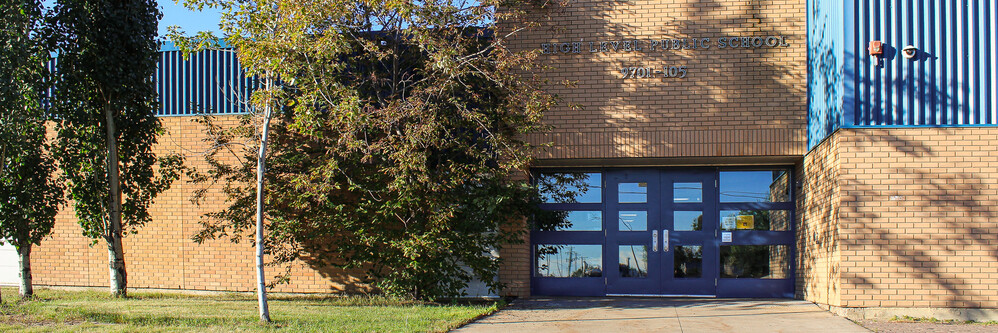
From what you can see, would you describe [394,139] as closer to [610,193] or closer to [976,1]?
[610,193]

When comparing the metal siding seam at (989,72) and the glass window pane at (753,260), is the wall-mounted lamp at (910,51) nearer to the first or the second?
the metal siding seam at (989,72)

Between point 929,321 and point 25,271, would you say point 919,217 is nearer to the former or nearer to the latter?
point 929,321

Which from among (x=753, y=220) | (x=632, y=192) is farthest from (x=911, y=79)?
(x=632, y=192)

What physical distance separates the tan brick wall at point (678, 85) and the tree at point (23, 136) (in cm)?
688

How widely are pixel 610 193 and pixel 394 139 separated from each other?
4.28 metres

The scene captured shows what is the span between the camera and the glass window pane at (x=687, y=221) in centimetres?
1254

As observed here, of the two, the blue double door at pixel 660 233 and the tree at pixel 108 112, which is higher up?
the tree at pixel 108 112

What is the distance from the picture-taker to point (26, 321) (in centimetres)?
923

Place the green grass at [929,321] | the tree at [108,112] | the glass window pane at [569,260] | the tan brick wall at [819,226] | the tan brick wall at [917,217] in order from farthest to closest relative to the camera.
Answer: the glass window pane at [569,260]
the tree at [108,112]
the tan brick wall at [819,226]
the tan brick wall at [917,217]
the green grass at [929,321]

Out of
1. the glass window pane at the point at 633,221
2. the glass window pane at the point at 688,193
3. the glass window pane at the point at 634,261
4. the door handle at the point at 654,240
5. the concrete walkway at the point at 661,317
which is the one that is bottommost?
the concrete walkway at the point at 661,317

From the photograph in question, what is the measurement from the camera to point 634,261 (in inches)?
499

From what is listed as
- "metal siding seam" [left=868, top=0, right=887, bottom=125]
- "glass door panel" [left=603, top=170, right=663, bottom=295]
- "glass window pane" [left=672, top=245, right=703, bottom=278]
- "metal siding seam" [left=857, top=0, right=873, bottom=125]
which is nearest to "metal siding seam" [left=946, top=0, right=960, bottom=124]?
"metal siding seam" [left=868, top=0, right=887, bottom=125]

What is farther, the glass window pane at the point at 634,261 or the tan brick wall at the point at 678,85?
the glass window pane at the point at 634,261

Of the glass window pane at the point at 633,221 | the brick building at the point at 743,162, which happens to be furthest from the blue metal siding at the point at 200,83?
the glass window pane at the point at 633,221
